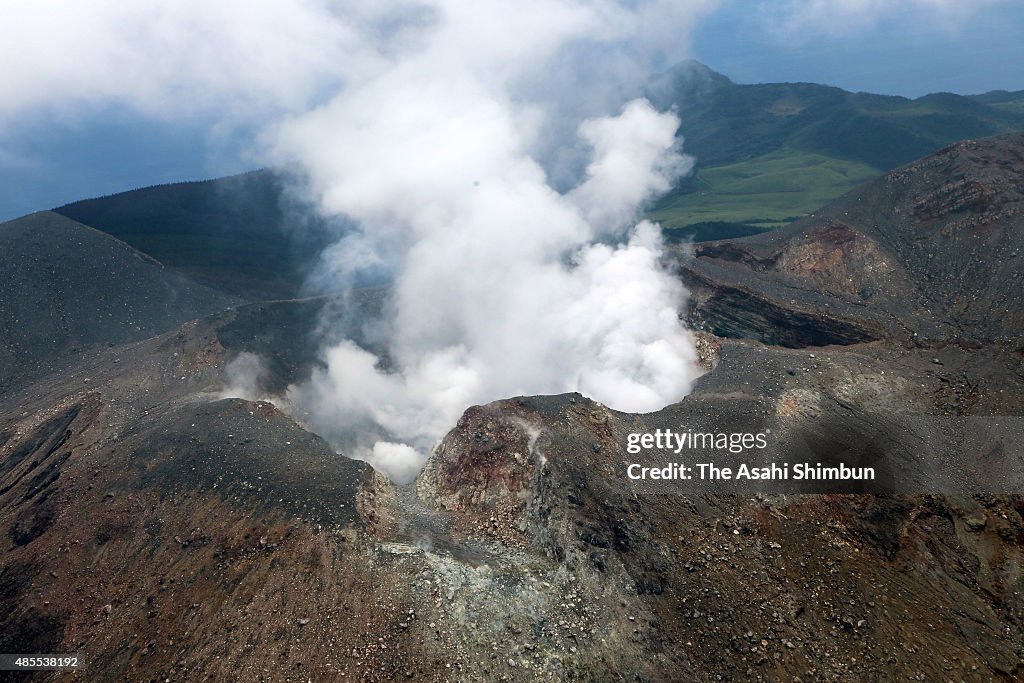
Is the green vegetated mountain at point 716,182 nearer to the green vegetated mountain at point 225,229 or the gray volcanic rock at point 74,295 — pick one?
the green vegetated mountain at point 225,229

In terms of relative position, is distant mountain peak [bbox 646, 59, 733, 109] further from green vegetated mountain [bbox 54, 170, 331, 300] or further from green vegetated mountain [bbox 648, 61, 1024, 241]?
green vegetated mountain [bbox 54, 170, 331, 300]

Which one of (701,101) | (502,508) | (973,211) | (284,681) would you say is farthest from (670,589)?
(701,101)

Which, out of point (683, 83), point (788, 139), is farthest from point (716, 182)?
point (683, 83)

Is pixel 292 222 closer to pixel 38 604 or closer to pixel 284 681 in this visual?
pixel 38 604

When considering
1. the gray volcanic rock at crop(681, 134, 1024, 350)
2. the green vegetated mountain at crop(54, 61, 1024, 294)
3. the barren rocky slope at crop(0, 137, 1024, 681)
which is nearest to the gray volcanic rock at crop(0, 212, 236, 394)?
the green vegetated mountain at crop(54, 61, 1024, 294)

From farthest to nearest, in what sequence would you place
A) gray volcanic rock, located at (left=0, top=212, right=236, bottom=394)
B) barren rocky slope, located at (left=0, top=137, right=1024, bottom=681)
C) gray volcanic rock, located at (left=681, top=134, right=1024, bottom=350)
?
gray volcanic rock, located at (left=0, top=212, right=236, bottom=394) < gray volcanic rock, located at (left=681, top=134, right=1024, bottom=350) < barren rocky slope, located at (left=0, top=137, right=1024, bottom=681)

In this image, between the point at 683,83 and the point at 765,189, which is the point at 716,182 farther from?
the point at 683,83
